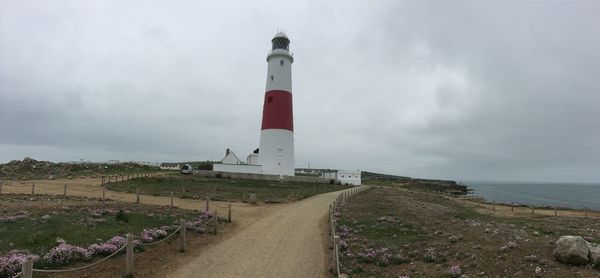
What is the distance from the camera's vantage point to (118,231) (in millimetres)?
16359

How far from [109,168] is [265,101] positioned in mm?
37971

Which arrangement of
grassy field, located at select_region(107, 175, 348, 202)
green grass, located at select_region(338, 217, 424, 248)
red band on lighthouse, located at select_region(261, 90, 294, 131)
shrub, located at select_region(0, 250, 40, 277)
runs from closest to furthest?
shrub, located at select_region(0, 250, 40, 277)
green grass, located at select_region(338, 217, 424, 248)
grassy field, located at select_region(107, 175, 348, 202)
red band on lighthouse, located at select_region(261, 90, 294, 131)

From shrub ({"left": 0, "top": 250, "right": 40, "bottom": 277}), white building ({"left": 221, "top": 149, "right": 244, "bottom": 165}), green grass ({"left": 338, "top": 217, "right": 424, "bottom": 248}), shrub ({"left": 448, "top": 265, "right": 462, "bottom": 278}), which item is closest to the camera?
shrub ({"left": 0, "top": 250, "right": 40, "bottom": 277})

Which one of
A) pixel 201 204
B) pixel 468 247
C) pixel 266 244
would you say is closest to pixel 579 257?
pixel 468 247

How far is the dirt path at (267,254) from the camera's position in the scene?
518 inches

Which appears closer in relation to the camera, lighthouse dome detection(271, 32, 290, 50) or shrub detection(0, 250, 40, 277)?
shrub detection(0, 250, 40, 277)

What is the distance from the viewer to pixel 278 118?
172ft

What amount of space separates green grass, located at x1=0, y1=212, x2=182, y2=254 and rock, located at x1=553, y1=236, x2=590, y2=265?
14889mm

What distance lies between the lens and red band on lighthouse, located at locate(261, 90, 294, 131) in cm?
5238

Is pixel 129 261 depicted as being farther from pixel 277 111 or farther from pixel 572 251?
pixel 277 111

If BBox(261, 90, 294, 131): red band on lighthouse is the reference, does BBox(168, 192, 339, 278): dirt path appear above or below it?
below

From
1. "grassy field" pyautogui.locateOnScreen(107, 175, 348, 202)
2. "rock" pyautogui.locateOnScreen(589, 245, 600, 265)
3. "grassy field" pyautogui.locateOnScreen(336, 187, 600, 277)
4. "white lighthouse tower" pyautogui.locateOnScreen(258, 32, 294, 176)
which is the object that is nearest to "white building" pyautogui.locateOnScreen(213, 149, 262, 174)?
"white lighthouse tower" pyautogui.locateOnScreen(258, 32, 294, 176)

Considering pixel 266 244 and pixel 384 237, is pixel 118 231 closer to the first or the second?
pixel 266 244

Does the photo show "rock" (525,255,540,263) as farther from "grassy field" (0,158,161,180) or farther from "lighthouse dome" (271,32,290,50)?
"grassy field" (0,158,161,180)
